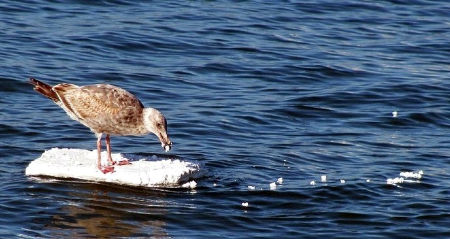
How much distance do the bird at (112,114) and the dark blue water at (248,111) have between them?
667 mm

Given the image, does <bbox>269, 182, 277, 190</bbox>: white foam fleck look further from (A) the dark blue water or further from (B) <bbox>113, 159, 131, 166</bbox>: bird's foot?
(B) <bbox>113, 159, 131, 166</bbox>: bird's foot

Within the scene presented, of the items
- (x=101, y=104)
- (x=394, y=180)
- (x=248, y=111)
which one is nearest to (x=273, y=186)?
(x=394, y=180)

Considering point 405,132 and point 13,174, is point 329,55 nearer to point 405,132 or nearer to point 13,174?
point 405,132

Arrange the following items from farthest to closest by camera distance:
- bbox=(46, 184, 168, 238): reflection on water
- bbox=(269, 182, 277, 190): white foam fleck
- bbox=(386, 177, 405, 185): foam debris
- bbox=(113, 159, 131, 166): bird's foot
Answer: bbox=(386, 177, 405, 185): foam debris, bbox=(113, 159, 131, 166): bird's foot, bbox=(269, 182, 277, 190): white foam fleck, bbox=(46, 184, 168, 238): reflection on water

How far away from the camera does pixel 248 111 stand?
1584 centimetres

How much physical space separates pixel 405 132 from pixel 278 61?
4493mm

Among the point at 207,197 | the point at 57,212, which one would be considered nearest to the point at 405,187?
the point at 207,197

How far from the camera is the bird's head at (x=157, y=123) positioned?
11891mm

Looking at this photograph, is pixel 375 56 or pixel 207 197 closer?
pixel 207 197

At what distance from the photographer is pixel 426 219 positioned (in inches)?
445

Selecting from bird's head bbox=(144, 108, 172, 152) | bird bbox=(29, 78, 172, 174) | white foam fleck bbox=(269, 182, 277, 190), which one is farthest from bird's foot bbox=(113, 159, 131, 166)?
white foam fleck bbox=(269, 182, 277, 190)

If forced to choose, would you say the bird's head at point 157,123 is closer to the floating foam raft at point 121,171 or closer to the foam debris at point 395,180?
the floating foam raft at point 121,171

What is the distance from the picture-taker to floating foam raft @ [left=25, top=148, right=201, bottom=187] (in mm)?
11891

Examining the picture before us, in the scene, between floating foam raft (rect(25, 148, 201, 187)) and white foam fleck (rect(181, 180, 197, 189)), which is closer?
floating foam raft (rect(25, 148, 201, 187))
